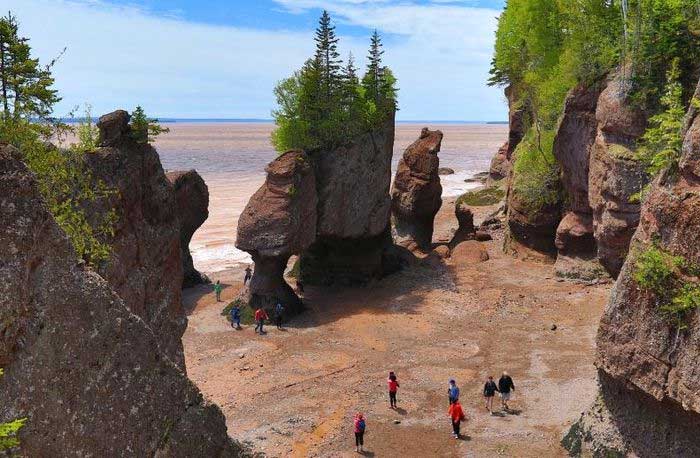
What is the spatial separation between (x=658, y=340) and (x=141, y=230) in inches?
539

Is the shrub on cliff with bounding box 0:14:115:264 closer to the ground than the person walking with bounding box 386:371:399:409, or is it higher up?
higher up

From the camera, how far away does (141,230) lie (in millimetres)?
17125

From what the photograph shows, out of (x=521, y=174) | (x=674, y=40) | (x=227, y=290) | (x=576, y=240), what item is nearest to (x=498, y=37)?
(x=521, y=174)

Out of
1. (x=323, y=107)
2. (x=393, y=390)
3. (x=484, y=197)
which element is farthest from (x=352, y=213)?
(x=484, y=197)

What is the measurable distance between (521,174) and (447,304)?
1194cm

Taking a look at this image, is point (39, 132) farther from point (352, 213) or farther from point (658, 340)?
point (352, 213)

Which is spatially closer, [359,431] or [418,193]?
[359,431]

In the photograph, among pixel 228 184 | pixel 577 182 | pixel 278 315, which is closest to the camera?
pixel 278 315

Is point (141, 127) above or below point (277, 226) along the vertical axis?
above

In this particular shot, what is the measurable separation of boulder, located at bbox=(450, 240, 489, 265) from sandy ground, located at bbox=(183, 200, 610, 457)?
1145mm

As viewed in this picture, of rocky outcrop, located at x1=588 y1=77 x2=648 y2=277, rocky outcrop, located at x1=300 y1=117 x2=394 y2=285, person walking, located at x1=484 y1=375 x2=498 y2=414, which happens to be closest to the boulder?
rocky outcrop, located at x1=300 y1=117 x2=394 y2=285

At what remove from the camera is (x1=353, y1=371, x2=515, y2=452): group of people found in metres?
18.5

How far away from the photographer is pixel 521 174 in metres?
39.7

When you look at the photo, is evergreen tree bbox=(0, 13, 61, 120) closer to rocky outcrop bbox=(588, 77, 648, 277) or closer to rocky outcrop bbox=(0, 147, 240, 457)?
rocky outcrop bbox=(0, 147, 240, 457)
